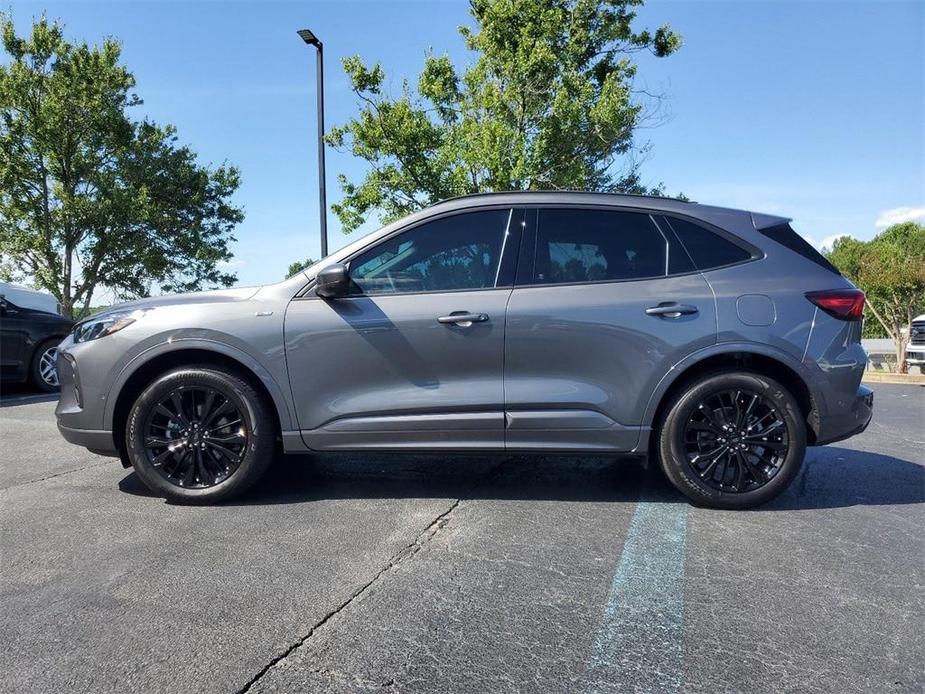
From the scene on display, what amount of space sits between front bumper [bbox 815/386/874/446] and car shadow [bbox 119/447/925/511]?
1.55ft

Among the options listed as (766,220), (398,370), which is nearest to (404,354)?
(398,370)

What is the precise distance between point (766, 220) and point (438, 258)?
1957mm

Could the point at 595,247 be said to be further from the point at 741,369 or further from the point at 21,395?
the point at 21,395

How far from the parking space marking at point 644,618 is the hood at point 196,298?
100 inches

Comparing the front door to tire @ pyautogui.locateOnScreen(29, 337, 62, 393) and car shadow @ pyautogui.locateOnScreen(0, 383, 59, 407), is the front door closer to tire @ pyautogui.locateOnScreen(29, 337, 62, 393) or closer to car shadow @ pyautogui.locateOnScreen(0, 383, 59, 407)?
car shadow @ pyautogui.locateOnScreen(0, 383, 59, 407)

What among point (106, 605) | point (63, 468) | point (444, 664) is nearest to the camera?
point (444, 664)

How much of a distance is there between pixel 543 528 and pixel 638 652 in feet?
4.09

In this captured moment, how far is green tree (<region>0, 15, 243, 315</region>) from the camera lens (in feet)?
57.7

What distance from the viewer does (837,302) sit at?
12.3ft

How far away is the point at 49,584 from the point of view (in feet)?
9.27

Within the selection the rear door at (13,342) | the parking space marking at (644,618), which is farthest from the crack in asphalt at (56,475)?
the rear door at (13,342)

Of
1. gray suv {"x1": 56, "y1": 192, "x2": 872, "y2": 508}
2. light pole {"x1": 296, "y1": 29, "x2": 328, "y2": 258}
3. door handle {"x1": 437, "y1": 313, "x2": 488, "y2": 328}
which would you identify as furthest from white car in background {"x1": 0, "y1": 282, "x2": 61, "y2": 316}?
door handle {"x1": 437, "y1": 313, "x2": 488, "y2": 328}

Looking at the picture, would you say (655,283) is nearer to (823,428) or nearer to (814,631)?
(823,428)

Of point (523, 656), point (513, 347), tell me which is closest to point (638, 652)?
point (523, 656)
